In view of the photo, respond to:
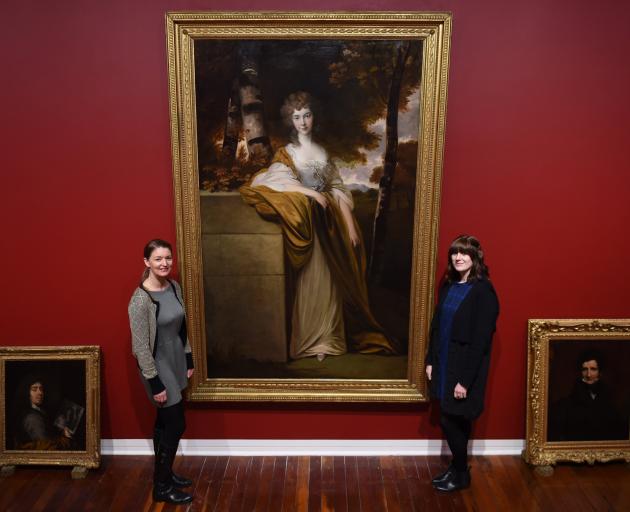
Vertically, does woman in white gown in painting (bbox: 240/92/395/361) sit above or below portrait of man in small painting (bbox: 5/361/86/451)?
above

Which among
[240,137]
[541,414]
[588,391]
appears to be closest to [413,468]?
[541,414]

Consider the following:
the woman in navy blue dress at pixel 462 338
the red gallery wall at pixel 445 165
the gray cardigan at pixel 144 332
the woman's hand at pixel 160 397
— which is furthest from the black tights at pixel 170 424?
the woman in navy blue dress at pixel 462 338

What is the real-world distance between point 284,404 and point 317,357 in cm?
48

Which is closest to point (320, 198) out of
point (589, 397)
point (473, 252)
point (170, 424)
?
point (473, 252)

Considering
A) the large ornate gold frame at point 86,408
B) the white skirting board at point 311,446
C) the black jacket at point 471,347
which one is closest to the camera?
the black jacket at point 471,347

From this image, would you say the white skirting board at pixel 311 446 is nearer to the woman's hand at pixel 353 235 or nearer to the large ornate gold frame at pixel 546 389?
the large ornate gold frame at pixel 546 389

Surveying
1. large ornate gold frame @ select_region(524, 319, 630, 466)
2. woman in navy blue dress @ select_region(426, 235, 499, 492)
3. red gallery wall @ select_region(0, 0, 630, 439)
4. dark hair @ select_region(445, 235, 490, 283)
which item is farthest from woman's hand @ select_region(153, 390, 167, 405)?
large ornate gold frame @ select_region(524, 319, 630, 466)

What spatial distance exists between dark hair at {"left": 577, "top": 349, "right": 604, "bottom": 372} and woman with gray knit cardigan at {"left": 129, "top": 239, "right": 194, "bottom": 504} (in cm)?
284

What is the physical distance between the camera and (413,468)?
3697mm

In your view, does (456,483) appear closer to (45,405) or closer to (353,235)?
(353,235)

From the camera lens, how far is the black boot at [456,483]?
345 centimetres

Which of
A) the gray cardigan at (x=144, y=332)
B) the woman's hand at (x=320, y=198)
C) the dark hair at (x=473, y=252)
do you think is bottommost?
the gray cardigan at (x=144, y=332)

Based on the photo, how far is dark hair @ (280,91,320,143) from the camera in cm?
330

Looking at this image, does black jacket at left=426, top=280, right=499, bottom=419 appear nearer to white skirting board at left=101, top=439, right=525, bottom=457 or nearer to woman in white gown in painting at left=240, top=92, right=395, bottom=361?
woman in white gown in painting at left=240, top=92, right=395, bottom=361
